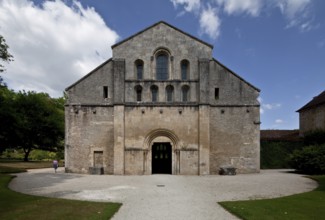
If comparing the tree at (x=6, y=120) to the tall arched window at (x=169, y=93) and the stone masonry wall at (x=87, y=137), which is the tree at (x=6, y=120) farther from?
the tall arched window at (x=169, y=93)

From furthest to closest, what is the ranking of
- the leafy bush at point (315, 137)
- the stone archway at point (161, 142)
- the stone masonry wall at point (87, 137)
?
the leafy bush at point (315, 137) → the stone masonry wall at point (87, 137) → the stone archway at point (161, 142)

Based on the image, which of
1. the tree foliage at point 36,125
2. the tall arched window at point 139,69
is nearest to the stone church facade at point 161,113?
the tall arched window at point 139,69

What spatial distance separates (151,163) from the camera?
952 inches

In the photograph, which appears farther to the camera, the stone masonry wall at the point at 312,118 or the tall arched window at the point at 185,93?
the stone masonry wall at the point at 312,118

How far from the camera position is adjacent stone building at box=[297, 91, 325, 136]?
111ft

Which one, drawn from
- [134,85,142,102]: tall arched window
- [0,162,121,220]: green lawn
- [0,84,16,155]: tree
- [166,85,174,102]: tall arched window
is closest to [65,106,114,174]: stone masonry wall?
[134,85,142,102]: tall arched window

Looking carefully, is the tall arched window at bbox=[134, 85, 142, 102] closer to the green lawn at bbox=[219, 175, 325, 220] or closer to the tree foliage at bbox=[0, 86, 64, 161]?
the green lawn at bbox=[219, 175, 325, 220]

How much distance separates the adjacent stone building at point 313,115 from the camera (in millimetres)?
33969

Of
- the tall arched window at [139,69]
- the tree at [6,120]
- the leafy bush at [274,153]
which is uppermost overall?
the tall arched window at [139,69]

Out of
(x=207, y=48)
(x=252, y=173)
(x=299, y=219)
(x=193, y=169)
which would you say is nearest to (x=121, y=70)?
(x=207, y=48)

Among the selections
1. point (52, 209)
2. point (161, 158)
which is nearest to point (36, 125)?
point (161, 158)

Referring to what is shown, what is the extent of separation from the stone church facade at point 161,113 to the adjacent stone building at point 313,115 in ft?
47.0

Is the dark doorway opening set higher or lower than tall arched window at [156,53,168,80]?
lower

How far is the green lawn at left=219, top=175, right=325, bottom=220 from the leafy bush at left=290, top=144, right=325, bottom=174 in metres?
12.9
